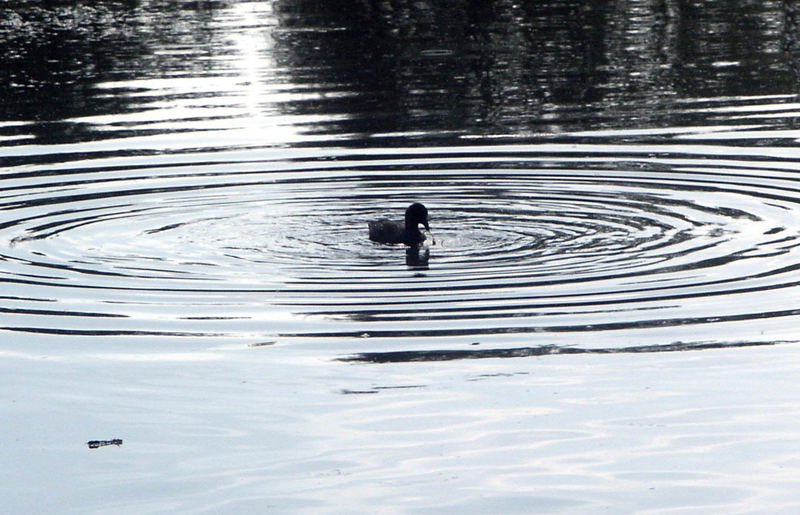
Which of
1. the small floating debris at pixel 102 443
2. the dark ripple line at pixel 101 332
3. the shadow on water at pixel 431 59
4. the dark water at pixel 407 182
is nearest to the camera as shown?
the small floating debris at pixel 102 443

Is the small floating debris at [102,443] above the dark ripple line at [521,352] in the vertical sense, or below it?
above

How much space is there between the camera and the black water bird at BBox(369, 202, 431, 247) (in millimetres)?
16094

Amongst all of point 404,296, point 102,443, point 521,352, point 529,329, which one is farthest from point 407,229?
point 102,443

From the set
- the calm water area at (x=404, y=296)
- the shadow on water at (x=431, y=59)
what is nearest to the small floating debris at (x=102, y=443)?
the calm water area at (x=404, y=296)

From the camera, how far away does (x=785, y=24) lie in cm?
3919

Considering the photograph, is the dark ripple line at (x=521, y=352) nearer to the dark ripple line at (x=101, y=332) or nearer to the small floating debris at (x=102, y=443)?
the dark ripple line at (x=101, y=332)

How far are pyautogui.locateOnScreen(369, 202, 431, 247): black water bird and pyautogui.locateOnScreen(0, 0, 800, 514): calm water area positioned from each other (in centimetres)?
14

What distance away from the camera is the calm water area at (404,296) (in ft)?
31.2

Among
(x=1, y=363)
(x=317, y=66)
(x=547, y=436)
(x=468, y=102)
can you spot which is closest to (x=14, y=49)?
(x=317, y=66)

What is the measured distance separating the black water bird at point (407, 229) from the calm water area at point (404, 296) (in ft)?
0.46

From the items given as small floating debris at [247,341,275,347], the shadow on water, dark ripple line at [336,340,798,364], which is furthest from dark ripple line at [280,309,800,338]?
the shadow on water

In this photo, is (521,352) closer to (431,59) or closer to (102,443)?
(102,443)

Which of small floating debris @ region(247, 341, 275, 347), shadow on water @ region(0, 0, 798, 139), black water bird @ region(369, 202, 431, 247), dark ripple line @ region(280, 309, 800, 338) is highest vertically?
small floating debris @ region(247, 341, 275, 347)

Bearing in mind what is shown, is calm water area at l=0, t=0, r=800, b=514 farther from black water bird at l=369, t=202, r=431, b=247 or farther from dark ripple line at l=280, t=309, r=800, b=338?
black water bird at l=369, t=202, r=431, b=247
